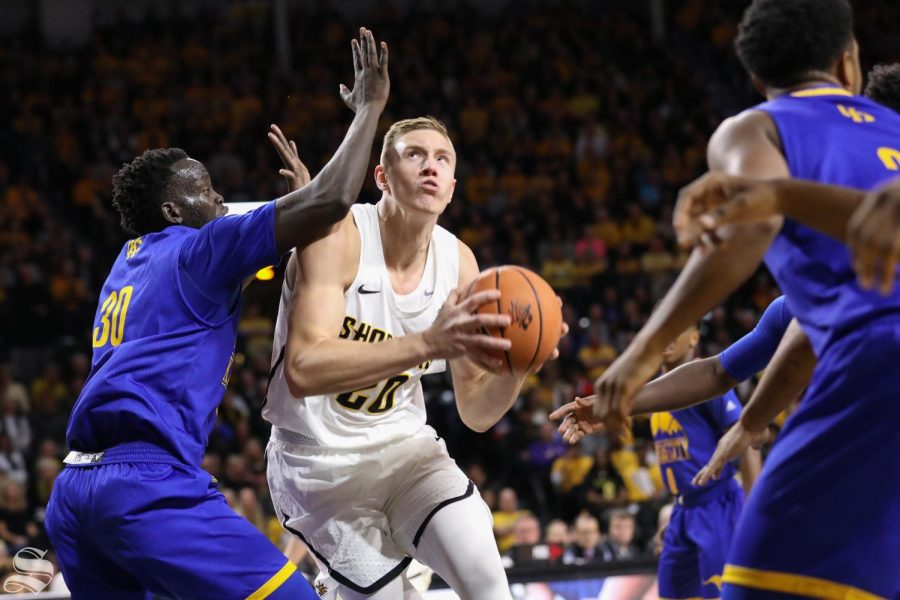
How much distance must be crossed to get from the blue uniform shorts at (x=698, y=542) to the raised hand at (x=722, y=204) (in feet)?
14.0

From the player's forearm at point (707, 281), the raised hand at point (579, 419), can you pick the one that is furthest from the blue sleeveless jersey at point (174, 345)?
the player's forearm at point (707, 281)

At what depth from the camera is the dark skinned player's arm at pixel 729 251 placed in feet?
8.80

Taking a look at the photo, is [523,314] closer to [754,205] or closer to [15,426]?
[754,205]

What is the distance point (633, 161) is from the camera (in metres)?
16.3

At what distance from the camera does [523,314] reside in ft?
12.3

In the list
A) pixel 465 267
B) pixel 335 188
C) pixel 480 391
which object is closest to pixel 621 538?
pixel 465 267

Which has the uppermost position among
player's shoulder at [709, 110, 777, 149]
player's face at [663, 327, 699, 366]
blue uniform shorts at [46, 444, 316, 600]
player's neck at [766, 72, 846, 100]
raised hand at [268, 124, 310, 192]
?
player's neck at [766, 72, 846, 100]

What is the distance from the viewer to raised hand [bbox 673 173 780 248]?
2464mm

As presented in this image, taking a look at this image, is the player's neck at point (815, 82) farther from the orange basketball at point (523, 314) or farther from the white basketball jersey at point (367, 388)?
the white basketball jersey at point (367, 388)

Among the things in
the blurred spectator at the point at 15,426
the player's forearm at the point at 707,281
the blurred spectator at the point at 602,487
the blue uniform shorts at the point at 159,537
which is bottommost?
the blurred spectator at the point at 602,487

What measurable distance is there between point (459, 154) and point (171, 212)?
12.2 meters

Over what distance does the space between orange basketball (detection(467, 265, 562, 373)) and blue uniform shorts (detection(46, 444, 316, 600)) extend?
1038mm

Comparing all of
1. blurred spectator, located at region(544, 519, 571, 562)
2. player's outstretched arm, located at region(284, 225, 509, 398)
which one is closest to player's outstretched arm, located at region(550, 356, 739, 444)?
player's outstretched arm, located at region(284, 225, 509, 398)

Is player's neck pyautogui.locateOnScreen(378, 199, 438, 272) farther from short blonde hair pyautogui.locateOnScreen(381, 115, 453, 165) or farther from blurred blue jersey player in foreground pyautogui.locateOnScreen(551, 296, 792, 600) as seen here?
blurred blue jersey player in foreground pyautogui.locateOnScreen(551, 296, 792, 600)
